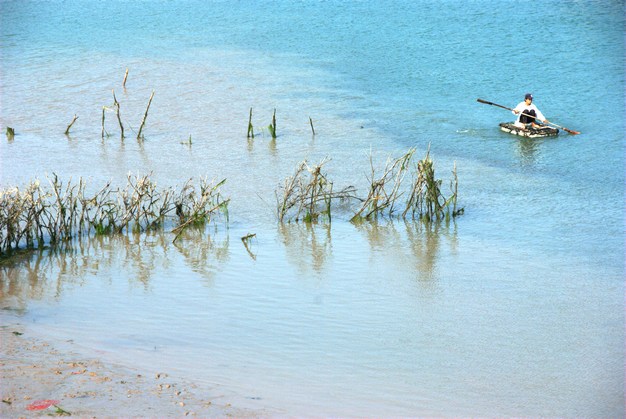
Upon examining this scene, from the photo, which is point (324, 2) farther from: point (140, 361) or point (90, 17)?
point (140, 361)

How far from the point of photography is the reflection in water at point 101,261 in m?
9.59

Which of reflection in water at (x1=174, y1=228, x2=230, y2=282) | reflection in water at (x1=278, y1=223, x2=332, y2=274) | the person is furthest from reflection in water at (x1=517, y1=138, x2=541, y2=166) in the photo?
reflection in water at (x1=174, y1=228, x2=230, y2=282)

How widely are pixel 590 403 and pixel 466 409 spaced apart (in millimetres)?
1103

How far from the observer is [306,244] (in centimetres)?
1147

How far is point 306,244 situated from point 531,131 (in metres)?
7.75

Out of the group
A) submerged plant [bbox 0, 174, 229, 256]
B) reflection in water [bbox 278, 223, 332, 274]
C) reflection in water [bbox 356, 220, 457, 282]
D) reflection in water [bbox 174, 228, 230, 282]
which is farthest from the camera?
reflection in water [bbox 356, 220, 457, 282]

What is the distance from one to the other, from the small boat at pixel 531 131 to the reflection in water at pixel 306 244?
6.99m

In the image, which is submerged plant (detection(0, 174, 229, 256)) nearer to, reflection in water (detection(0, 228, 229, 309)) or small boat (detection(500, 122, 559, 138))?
reflection in water (detection(0, 228, 229, 309))

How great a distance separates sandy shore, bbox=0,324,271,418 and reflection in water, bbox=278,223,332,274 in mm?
3870

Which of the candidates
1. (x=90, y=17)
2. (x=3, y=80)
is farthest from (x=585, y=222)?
(x=90, y=17)

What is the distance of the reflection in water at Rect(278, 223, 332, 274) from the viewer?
10766 mm

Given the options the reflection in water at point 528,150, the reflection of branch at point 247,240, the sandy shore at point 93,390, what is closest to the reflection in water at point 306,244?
the reflection of branch at point 247,240

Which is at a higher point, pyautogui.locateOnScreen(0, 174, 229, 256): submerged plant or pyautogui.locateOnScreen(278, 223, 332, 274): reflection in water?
pyautogui.locateOnScreen(0, 174, 229, 256): submerged plant

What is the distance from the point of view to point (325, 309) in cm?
908
